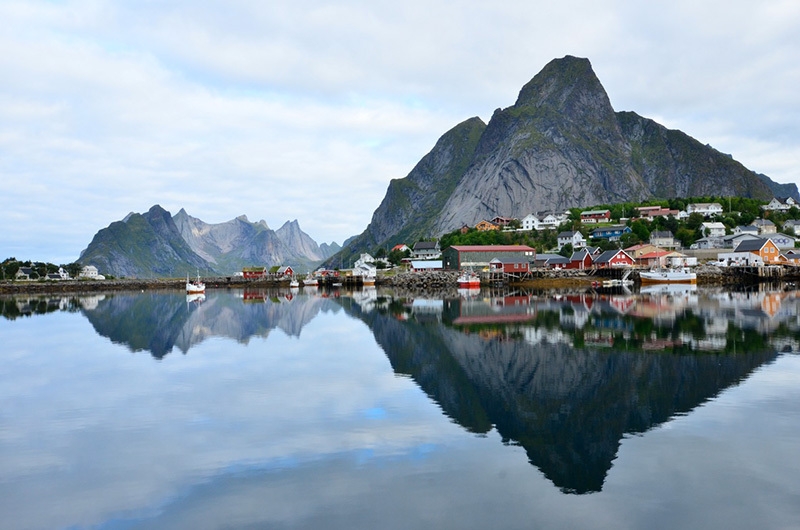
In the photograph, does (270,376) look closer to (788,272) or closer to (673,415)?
(673,415)

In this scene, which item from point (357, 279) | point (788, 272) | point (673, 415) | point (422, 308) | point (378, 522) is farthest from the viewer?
point (357, 279)

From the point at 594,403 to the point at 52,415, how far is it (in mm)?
13636

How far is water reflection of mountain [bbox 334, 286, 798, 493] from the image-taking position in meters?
11.2

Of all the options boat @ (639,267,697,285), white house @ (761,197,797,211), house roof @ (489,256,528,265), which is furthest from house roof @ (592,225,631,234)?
white house @ (761,197,797,211)

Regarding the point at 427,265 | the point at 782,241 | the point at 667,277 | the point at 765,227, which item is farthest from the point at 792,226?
the point at 427,265

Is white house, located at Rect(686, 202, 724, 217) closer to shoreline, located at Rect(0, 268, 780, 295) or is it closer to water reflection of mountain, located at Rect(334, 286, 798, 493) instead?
shoreline, located at Rect(0, 268, 780, 295)

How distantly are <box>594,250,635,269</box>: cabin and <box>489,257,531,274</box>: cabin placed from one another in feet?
32.6

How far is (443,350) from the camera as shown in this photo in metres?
23.2

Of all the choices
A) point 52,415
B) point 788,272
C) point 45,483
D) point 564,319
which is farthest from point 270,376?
point 788,272

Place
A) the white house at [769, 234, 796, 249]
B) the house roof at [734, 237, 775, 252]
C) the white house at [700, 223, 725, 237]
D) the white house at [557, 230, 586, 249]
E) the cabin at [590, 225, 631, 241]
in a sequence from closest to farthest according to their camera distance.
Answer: the house roof at [734, 237, 775, 252], the white house at [769, 234, 796, 249], the white house at [700, 223, 725, 237], the cabin at [590, 225, 631, 241], the white house at [557, 230, 586, 249]

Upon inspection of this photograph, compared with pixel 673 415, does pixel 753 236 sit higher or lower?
higher

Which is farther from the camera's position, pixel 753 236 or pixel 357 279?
pixel 357 279

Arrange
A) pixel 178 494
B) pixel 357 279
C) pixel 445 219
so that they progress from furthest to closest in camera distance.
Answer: pixel 445 219 → pixel 357 279 → pixel 178 494

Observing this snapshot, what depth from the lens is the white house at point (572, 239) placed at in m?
99.1
